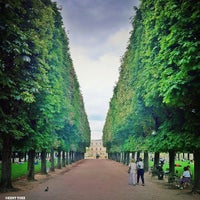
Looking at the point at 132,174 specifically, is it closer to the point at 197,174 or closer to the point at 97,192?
the point at 197,174

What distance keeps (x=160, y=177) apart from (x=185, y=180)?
27.8 feet

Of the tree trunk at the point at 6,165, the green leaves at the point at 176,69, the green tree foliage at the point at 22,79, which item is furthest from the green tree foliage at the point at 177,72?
the tree trunk at the point at 6,165

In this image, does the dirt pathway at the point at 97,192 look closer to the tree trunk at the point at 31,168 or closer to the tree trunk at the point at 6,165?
the tree trunk at the point at 6,165

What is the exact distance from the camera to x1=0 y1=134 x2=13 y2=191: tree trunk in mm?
20650

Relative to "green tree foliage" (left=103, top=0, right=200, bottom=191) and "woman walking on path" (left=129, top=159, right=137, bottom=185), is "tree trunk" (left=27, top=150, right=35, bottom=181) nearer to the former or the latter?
"woman walking on path" (left=129, top=159, right=137, bottom=185)

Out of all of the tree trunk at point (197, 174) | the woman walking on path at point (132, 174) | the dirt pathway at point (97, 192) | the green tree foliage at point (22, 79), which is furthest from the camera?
the woman walking on path at point (132, 174)

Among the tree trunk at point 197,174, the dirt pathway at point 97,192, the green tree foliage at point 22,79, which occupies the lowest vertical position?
the dirt pathway at point 97,192

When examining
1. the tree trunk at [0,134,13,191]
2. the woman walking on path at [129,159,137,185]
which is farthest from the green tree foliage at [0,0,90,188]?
the woman walking on path at [129,159,137,185]

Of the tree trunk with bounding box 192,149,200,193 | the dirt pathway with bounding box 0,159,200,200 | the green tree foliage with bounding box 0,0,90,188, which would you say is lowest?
the dirt pathway with bounding box 0,159,200,200

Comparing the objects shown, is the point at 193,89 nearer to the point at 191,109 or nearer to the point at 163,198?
the point at 191,109

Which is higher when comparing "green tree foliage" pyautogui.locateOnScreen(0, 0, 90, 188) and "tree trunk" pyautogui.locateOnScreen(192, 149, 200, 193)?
"green tree foliage" pyautogui.locateOnScreen(0, 0, 90, 188)

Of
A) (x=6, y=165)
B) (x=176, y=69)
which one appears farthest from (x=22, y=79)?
(x=176, y=69)

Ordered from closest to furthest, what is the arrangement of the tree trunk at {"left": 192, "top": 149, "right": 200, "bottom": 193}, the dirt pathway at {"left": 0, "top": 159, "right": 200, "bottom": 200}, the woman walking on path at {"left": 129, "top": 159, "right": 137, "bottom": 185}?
the dirt pathway at {"left": 0, "top": 159, "right": 200, "bottom": 200}, the tree trunk at {"left": 192, "top": 149, "right": 200, "bottom": 193}, the woman walking on path at {"left": 129, "top": 159, "right": 137, "bottom": 185}

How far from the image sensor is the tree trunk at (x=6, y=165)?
67.7 ft
